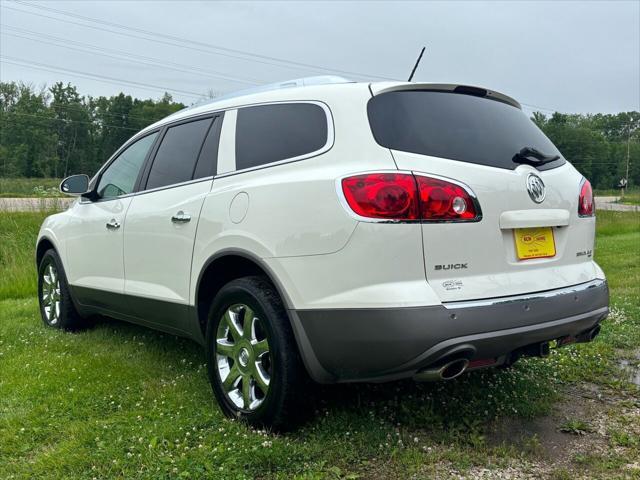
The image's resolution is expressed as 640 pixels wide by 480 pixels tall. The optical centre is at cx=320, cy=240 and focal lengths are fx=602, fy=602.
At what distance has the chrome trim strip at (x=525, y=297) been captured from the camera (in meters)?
2.62

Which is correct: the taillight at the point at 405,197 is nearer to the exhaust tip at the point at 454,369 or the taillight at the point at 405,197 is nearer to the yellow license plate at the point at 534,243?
the yellow license plate at the point at 534,243

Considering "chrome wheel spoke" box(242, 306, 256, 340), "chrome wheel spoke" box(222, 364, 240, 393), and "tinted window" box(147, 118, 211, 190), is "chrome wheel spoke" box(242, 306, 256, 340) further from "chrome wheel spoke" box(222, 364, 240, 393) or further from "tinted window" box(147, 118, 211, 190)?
"tinted window" box(147, 118, 211, 190)

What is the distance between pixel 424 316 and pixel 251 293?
0.97 metres

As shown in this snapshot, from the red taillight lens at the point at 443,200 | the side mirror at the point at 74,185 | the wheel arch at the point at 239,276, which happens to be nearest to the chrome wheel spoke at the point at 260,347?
the wheel arch at the point at 239,276

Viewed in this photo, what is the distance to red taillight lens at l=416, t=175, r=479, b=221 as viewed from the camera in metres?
2.66

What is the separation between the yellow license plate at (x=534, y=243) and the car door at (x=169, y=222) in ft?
5.86

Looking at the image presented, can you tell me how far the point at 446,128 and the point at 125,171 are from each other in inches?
110

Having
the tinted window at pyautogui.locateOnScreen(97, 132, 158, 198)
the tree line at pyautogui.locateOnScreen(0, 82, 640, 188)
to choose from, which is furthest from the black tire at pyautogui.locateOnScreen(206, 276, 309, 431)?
the tree line at pyautogui.locateOnScreen(0, 82, 640, 188)

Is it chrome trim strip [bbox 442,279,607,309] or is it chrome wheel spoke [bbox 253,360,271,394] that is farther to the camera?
chrome wheel spoke [bbox 253,360,271,394]

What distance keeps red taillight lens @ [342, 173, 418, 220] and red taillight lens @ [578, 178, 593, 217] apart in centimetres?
123

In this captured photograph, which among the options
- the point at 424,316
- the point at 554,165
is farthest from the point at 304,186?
the point at 554,165

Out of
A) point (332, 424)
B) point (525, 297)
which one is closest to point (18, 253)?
point (332, 424)

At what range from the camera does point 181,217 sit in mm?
3709

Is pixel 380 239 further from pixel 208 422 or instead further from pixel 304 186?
pixel 208 422
